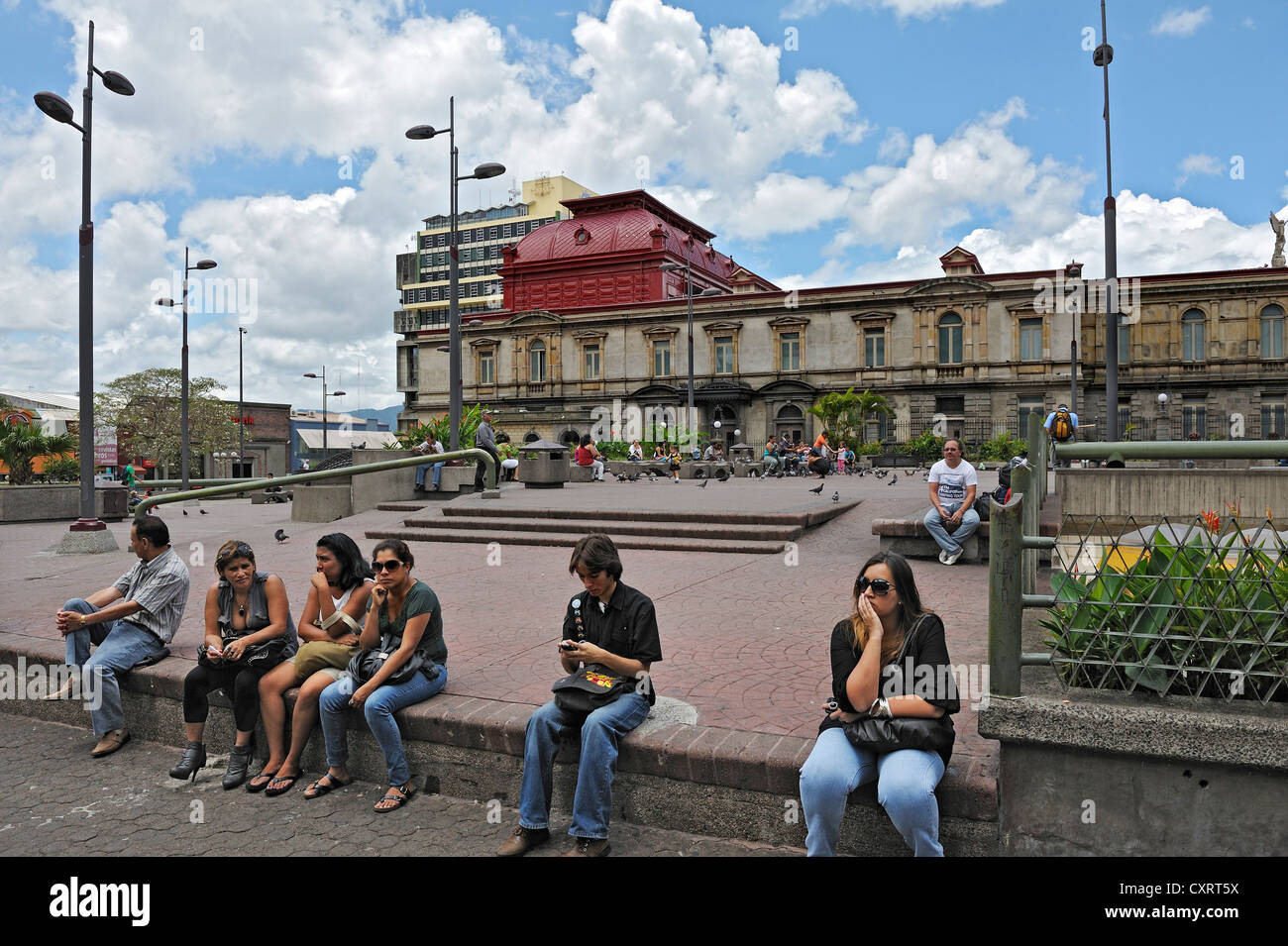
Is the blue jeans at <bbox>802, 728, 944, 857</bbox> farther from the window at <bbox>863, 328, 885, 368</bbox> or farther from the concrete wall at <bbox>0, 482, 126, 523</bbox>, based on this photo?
the window at <bbox>863, 328, 885, 368</bbox>

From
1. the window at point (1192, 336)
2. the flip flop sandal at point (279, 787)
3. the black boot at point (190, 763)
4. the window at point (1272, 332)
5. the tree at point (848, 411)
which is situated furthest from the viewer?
the tree at point (848, 411)

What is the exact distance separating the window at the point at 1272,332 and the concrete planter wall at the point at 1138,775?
50.9 m

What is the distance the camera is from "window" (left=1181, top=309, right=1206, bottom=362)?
150 ft

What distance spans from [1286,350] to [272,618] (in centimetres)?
5250

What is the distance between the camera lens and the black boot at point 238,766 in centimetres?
498

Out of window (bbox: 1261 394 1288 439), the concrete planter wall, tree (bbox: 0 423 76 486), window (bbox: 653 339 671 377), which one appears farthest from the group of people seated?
window (bbox: 1261 394 1288 439)

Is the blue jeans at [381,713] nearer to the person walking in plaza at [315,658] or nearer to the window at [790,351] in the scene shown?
the person walking in plaza at [315,658]

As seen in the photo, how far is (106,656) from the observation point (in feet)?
18.9

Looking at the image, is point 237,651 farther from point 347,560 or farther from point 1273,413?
point 1273,413

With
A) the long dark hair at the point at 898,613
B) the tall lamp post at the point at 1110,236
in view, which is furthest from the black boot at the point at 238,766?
the tall lamp post at the point at 1110,236

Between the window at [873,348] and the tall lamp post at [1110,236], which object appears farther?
the window at [873,348]
